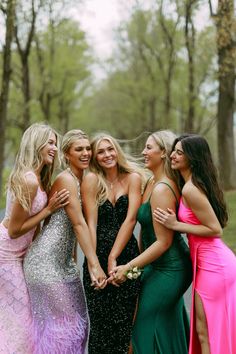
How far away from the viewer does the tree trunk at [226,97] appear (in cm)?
1791

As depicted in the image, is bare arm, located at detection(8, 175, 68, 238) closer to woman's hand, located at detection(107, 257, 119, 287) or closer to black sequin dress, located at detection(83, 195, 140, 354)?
black sequin dress, located at detection(83, 195, 140, 354)

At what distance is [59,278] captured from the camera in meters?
4.77

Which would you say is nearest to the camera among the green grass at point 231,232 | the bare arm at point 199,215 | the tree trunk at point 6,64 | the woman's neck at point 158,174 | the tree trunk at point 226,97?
the bare arm at point 199,215

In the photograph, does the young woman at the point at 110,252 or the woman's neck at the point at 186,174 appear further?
the young woman at the point at 110,252

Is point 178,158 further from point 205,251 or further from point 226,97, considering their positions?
point 226,97

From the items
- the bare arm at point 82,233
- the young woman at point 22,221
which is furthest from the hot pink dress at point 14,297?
the bare arm at point 82,233

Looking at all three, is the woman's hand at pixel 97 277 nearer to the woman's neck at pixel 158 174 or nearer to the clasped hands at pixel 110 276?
the clasped hands at pixel 110 276

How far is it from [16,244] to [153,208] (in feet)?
4.05

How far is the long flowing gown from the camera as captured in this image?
474 cm

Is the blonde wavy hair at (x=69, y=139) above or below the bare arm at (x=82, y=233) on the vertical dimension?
above

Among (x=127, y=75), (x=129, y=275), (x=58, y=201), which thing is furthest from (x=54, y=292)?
(x=127, y=75)

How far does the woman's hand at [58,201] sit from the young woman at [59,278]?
0.05 meters

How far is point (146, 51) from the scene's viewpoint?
3934cm

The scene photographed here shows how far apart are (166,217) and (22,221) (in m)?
1.20
